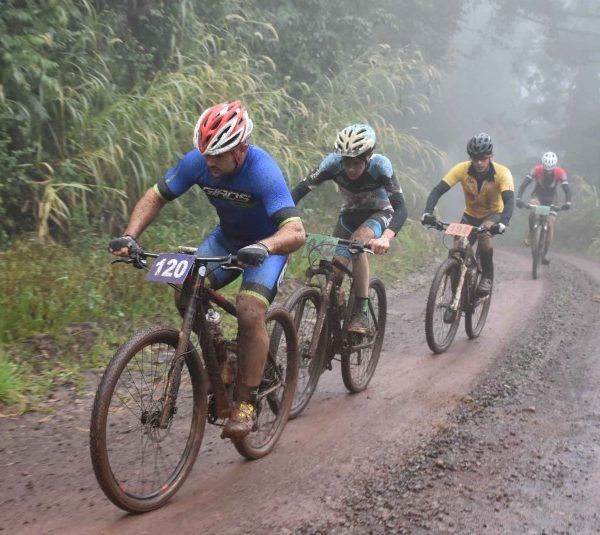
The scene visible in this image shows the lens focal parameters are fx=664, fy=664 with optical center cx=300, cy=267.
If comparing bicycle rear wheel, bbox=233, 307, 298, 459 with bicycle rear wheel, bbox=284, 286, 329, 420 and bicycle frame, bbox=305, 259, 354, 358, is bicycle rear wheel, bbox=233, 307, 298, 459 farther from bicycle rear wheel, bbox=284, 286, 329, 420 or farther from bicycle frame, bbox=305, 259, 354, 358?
bicycle frame, bbox=305, 259, 354, 358

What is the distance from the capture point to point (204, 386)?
3787mm

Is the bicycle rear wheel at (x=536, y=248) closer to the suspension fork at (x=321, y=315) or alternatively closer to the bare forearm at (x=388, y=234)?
the bare forearm at (x=388, y=234)

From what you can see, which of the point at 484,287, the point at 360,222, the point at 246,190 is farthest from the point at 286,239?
the point at 484,287

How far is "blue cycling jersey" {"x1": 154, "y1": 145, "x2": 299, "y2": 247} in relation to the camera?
393cm

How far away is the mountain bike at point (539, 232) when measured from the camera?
13147 millimetres

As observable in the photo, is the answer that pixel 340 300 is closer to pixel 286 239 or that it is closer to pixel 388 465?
pixel 388 465

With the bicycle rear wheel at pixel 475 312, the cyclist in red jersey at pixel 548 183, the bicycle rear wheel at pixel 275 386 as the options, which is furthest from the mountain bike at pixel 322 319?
the cyclist in red jersey at pixel 548 183

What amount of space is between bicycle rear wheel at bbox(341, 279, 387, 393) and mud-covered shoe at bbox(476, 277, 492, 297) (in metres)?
2.27

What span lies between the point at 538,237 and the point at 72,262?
9757 millimetres

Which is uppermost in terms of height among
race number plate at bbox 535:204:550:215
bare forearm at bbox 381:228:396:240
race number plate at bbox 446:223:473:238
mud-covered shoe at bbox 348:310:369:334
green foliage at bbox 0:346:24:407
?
race number plate at bbox 535:204:550:215

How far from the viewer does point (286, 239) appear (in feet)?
12.4

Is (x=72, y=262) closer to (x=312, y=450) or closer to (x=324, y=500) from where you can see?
(x=312, y=450)

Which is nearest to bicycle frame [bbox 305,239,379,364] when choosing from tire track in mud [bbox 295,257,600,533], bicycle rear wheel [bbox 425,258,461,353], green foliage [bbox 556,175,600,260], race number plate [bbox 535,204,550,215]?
tire track in mud [bbox 295,257,600,533]

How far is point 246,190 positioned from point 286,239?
1.55 ft
